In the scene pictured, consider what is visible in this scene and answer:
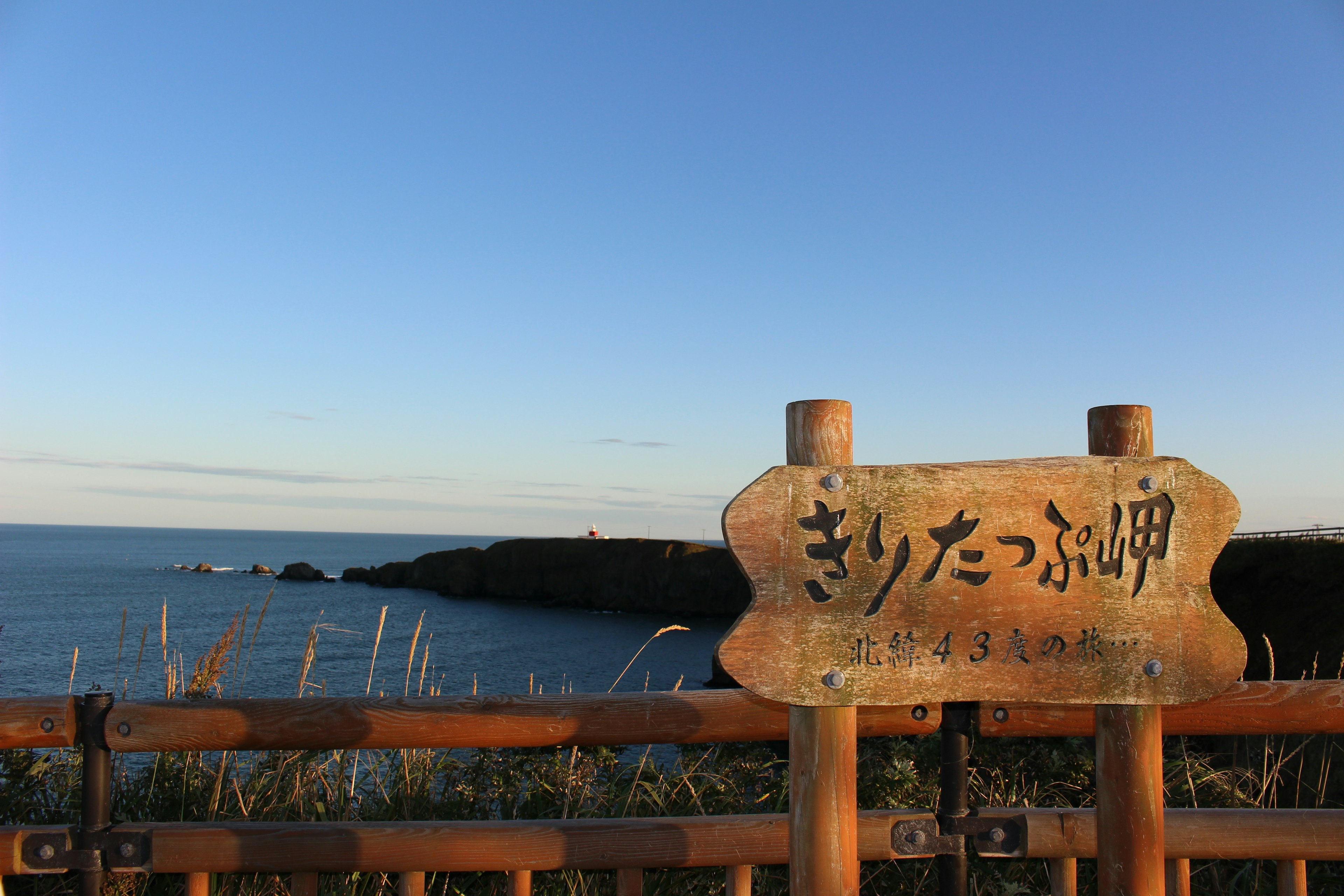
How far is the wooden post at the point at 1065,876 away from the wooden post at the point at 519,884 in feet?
5.00

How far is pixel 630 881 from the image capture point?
2.23 metres

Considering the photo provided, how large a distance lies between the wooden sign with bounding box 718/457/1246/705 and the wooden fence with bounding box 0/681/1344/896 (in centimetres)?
42

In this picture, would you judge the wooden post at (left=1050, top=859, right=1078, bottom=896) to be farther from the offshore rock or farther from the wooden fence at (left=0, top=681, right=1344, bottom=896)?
the offshore rock

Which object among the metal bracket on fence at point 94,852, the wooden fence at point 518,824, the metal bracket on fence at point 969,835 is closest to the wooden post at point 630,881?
the wooden fence at point 518,824

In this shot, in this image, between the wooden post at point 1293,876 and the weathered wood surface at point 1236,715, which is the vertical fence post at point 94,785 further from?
the wooden post at point 1293,876

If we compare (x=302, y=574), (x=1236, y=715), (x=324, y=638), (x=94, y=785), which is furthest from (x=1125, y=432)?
(x=302, y=574)

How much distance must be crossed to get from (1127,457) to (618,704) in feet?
5.02

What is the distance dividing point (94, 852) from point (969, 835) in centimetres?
241

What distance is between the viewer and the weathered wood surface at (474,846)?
219 centimetres

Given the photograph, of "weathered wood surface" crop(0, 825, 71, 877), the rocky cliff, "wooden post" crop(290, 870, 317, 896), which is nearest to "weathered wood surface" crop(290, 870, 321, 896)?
"wooden post" crop(290, 870, 317, 896)

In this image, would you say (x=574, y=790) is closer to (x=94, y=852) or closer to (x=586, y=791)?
(x=586, y=791)

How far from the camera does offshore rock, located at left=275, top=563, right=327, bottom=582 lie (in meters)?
72.2

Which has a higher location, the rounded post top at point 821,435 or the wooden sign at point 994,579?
the rounded post top at point 821,435

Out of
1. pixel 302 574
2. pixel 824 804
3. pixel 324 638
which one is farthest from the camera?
pixel 302 574
